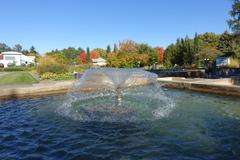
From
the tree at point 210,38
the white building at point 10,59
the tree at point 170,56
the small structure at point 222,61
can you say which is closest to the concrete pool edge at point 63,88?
the small structure at point 222,61

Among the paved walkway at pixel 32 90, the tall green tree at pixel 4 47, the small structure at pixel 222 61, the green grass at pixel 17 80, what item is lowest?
the paved walkway at pixel 32 90

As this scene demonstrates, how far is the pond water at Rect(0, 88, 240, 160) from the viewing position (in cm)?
850

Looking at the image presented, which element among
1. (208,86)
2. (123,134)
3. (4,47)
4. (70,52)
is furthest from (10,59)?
(123,134)

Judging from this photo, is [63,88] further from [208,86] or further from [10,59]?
[10,59]

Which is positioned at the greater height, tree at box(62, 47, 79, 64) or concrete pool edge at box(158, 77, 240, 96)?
tree at box(62, 47, 79, 64)

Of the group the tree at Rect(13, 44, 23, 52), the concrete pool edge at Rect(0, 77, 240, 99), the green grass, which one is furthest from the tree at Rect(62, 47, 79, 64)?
Answer: the concrete pool edge at Rect(0, 77, 240, 99)

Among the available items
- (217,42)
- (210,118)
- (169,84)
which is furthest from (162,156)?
(217,42)

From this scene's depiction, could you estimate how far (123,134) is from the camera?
34.1 feet

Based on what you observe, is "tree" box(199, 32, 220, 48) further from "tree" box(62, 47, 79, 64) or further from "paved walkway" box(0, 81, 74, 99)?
"tree" box(62, 47, 79, 64)

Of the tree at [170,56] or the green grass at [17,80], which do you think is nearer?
the green grass at [17,80]

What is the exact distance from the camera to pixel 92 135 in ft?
33.9

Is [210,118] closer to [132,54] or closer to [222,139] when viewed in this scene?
[222,139]

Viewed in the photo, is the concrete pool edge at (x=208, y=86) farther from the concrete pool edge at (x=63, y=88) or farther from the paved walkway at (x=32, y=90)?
the paved walkway at (x=32, y=90)

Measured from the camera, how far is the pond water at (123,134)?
8500 mm
